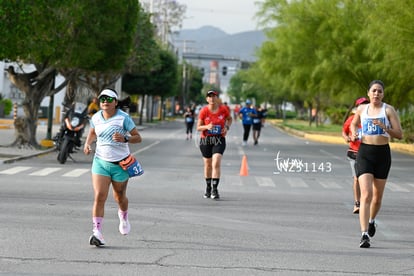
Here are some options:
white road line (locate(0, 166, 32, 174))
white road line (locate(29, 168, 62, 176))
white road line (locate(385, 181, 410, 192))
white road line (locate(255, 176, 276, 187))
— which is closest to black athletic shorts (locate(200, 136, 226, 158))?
white road line (locate(255, 176, 276, 187))

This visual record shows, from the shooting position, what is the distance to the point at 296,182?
1936 centimetres

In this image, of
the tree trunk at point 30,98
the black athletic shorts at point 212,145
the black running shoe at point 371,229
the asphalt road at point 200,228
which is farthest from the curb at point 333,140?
the black running shoe at point 371,229

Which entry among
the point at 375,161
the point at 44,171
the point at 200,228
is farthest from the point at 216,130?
the point at 44,171

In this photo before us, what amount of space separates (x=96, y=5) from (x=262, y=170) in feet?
36.5

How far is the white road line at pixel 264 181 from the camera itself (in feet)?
60.0

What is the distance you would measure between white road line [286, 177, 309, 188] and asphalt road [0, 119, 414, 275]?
0.03 meters

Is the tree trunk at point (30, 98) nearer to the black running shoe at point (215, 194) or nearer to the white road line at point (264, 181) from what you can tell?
the white road line at point (264, 181)

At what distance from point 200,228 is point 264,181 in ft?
27.4

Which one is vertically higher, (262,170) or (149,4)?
(149,4)

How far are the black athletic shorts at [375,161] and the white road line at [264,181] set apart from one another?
831 cm

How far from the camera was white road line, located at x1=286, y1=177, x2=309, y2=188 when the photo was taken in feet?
60.2

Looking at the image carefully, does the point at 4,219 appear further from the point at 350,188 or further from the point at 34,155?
the point at 34,155

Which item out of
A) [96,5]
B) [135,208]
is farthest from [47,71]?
[135,208]

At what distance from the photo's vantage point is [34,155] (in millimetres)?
25250
